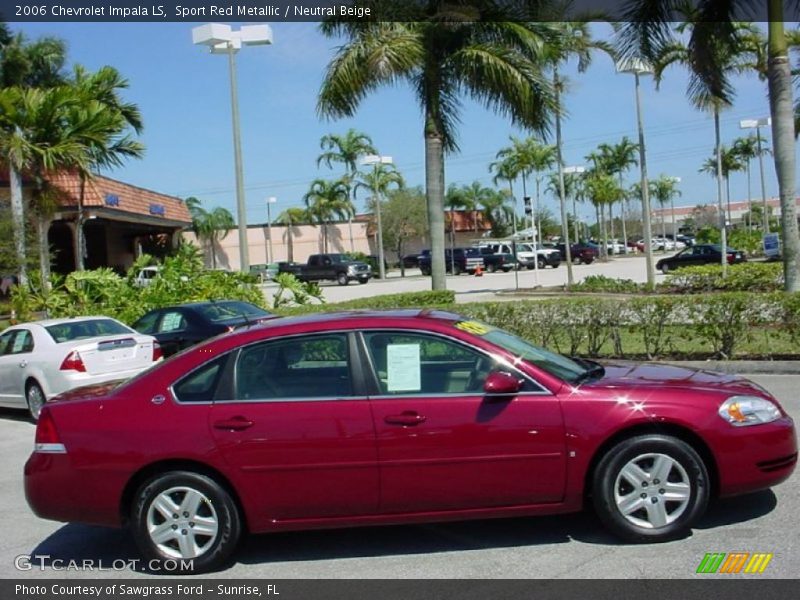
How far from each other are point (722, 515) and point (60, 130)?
2173 cm

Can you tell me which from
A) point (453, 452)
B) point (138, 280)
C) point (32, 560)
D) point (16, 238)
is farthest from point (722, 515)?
point (16, 238)

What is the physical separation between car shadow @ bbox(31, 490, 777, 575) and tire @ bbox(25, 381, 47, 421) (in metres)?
5.89

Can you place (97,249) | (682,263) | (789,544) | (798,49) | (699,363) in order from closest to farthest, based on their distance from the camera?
(789,544), (699,363), (798,49), (682,263), (97,249)

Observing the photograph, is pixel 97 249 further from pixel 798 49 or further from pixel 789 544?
pixel 789 544

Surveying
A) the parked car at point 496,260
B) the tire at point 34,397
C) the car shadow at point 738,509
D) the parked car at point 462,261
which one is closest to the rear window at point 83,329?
the tire at point 34,397

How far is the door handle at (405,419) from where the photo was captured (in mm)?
5227

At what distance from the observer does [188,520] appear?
17.4 feet

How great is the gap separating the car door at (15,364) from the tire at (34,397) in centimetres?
9

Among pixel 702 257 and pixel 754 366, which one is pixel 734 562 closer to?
pixel 754 366

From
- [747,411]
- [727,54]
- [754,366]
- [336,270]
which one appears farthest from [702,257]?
[747,411]

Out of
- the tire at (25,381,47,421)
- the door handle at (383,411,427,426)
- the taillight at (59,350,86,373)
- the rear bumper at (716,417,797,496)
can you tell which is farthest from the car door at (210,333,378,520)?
the tire at (25,381,47,421)

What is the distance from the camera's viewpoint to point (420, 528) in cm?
598

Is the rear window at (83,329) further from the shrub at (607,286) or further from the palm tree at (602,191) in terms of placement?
the palm tree at (602,191)

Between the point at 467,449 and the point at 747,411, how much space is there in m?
1.79
